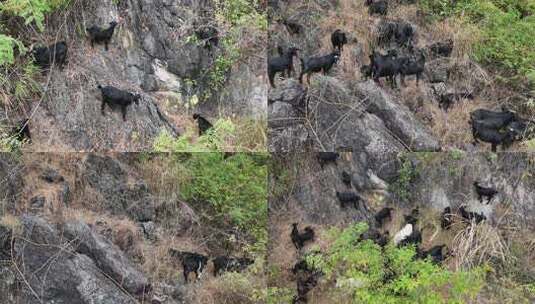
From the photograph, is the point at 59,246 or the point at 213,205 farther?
the point at 213,205

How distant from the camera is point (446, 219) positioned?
9258 millimetres

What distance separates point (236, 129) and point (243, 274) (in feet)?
5.87

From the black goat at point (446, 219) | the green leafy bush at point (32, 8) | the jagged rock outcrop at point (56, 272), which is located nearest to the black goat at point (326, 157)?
the black goat at point (446, 219)

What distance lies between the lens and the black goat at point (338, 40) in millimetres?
9461

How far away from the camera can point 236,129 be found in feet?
29.0

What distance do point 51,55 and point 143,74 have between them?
112cm

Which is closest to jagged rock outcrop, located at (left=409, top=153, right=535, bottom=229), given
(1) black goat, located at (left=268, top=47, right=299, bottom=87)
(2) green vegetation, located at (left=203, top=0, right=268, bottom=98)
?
(1) black goat, located at (left=268, top=47, right=299, bottom=87)

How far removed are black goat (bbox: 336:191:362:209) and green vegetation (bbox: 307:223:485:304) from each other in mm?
489

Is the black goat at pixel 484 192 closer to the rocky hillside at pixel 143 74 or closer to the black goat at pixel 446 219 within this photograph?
the black goat at pixel 446 219

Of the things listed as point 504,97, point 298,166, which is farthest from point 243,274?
point 504,97

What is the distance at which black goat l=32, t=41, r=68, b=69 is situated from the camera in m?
8.46

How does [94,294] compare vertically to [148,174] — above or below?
below

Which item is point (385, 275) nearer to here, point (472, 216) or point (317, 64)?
point (472, 216)

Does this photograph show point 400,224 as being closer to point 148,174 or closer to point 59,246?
point 148,174
